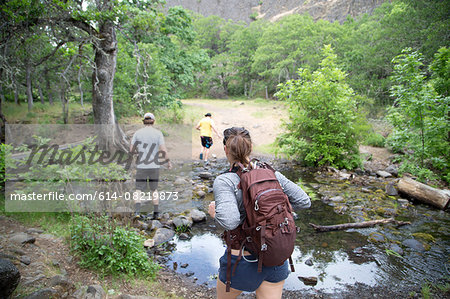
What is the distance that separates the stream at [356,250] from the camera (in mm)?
4160

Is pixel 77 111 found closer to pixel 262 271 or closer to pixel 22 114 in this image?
pixel 22 114

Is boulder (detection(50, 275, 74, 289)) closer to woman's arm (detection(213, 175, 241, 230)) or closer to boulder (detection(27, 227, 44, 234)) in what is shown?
boulder (detection(27, 227, 44, 234))

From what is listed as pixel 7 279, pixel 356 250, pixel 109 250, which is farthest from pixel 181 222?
pixel 356 250

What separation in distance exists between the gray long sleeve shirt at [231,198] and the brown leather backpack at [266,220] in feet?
0.24

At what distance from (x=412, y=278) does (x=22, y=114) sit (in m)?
23.9

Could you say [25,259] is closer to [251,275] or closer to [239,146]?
[251,275]

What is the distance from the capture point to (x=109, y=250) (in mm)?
3635

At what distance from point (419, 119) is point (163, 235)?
7794 mm

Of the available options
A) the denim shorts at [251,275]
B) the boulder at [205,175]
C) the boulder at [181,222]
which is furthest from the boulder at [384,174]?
the denim shorts at [251,275]

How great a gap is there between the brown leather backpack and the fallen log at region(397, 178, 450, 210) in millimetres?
7170

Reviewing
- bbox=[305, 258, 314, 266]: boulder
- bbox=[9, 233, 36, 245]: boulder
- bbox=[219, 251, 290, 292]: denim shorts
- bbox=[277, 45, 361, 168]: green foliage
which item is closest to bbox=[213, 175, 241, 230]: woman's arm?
bbox=[219, 251, 290, 292]: denim shorts

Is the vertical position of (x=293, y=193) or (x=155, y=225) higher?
(x=293, y=193)

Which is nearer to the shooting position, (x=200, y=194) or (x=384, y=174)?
(x=200, y=194)

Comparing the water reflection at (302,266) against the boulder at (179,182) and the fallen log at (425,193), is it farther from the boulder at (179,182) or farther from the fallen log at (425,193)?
the fallen log at (425,193)
